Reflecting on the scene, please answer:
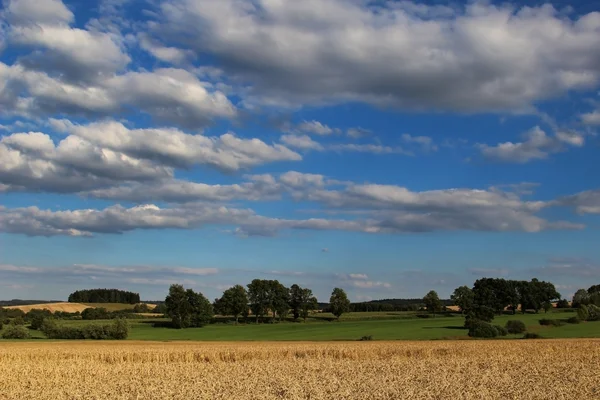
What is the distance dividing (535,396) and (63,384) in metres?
22.4

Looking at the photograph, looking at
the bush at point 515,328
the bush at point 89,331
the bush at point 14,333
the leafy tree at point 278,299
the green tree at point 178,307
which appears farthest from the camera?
the leafy tree at point 278,299

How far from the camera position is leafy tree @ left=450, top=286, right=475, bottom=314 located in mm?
141000

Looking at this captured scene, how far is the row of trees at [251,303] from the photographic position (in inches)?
4815

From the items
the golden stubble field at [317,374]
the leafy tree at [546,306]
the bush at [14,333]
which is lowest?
the bush at [14,333]

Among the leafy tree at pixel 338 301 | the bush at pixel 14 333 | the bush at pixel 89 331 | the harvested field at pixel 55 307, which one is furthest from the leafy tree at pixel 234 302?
the harvested field at pixel 55 307

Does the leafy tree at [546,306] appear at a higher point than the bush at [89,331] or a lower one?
higher

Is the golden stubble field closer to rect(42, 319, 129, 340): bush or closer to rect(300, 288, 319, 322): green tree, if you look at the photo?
rect(42, 319, 129, 340): bush

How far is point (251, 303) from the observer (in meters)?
136

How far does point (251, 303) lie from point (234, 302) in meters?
4.72

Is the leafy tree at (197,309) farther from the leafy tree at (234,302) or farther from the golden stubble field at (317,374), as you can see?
the golden stubble field at (317,374)

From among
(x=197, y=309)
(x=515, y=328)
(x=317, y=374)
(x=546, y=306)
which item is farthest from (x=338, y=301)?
(x=317, y=374)

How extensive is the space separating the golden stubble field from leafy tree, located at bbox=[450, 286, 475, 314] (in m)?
95.2

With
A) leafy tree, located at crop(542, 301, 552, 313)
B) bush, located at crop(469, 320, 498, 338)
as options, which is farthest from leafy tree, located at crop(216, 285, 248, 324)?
leafy tree, located at crop(542, 301, 552, 313)

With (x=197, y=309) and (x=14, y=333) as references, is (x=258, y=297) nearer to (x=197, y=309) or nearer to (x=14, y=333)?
(x=197, y=309)
